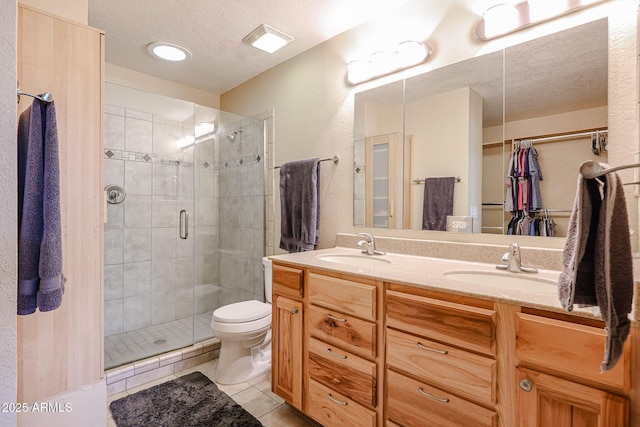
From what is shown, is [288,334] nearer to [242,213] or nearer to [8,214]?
[8,214]

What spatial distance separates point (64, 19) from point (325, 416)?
86.6 inches

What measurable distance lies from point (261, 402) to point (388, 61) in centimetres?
219

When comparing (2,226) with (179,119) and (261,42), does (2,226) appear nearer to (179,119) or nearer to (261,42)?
(261,42)

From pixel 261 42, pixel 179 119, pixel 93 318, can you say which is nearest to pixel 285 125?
pixel 261 42

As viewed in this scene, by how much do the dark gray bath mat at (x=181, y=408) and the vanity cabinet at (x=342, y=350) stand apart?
1.51 ft

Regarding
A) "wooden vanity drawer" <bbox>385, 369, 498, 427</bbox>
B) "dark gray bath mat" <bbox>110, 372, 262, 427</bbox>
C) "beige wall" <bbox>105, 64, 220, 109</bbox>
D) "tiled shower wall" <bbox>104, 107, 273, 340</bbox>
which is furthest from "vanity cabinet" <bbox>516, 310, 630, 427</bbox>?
"beige wall" <bbox>105, 64, 220, 109</bbox>

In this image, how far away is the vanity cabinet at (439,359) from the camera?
100cm

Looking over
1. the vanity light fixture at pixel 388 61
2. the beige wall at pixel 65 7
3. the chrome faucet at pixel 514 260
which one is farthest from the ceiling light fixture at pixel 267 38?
the chrome faucet at pixel 514 260

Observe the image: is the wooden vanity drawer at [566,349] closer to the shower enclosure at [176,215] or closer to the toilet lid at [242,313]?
the toilet lid at [242,313]

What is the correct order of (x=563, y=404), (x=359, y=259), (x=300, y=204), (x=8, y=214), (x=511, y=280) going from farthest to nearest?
1. (x=300, y=204)
2. (x=359, y=259)
3. (x=511, y=280)
4. (x=563, y=404)
5. (x=8, y=214)

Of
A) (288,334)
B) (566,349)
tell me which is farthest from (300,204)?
(566,349)

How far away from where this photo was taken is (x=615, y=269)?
2.20ft

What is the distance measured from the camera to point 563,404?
0.87m

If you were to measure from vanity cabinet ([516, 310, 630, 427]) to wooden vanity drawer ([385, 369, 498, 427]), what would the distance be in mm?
131
